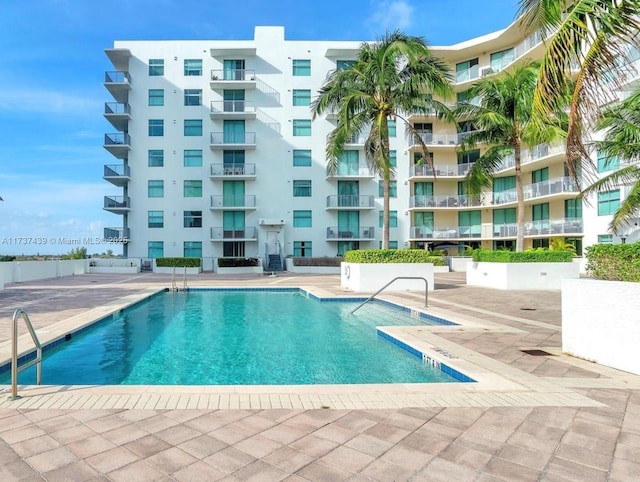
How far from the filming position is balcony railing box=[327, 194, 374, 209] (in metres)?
32.2

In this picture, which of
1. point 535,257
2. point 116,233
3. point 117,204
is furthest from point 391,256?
point 116,233

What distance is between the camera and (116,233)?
104ft

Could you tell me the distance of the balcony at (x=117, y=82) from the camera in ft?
102

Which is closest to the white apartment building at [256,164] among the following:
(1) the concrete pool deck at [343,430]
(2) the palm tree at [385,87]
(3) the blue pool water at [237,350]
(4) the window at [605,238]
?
(4) the window at [605,238]

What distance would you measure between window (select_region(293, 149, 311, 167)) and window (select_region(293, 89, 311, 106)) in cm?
381

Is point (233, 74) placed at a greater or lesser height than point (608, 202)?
greater

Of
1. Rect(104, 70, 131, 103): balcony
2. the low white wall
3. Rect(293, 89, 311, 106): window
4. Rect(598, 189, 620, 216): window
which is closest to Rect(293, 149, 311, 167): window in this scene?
Rect(293, 89, 311, 106): window

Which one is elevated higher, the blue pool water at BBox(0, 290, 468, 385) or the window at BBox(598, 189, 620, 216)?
the window at BBox(598, 189, 620, 216)

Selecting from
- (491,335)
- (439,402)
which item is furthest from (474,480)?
(491,335)

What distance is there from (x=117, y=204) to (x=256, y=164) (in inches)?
431

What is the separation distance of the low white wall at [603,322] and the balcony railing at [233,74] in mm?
30944

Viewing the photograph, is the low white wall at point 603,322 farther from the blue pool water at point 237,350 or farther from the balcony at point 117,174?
the balcony at point 117,174

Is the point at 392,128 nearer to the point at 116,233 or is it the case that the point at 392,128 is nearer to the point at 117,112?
the point at 117,112

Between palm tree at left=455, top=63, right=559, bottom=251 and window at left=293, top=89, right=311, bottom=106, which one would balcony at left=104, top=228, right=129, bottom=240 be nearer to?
window at left=293, top=89, right=311, bottom=106
